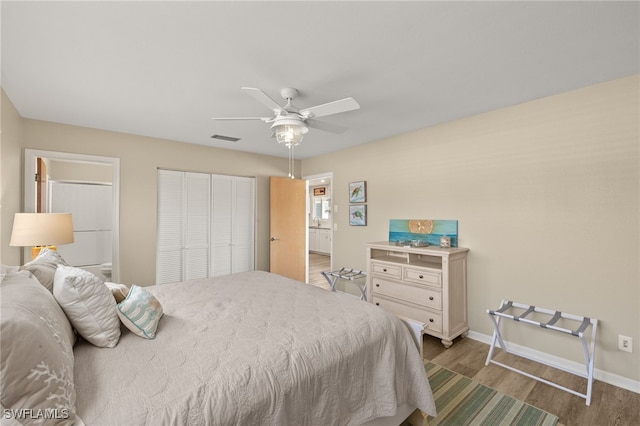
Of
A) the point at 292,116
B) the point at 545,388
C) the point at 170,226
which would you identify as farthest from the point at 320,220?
the point at 545,388

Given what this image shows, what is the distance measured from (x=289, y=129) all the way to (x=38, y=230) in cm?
240

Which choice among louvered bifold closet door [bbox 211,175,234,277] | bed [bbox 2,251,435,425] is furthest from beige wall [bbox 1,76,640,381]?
bed [bbox 2,251,435,425]

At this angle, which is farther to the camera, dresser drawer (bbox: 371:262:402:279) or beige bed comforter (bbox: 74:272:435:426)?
dresser drawer (bbox: 371:262:402:279)

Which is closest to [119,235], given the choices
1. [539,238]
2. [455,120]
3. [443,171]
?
[443,171]

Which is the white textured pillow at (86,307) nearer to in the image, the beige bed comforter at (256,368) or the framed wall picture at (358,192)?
the beige bed comforter at (256,368)

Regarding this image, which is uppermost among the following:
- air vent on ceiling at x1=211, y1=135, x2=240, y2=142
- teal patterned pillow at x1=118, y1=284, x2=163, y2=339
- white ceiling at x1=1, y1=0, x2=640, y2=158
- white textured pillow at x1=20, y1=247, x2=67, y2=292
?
white ceiling at x1=1, y1=0, x2=640, y2=158

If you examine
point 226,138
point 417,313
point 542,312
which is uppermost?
point 226,138

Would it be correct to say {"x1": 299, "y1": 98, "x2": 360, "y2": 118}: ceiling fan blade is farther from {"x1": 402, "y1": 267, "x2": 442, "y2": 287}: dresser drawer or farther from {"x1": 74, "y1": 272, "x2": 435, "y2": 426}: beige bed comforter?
{"x1": 402, "y1": 267, "x2": 442, "y2": 287}: dresser drawer

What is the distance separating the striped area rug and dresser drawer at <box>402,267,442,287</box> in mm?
917

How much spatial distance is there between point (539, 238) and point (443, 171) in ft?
3.96

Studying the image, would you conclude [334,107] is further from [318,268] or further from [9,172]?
[318,268]

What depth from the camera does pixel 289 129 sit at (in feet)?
7.79

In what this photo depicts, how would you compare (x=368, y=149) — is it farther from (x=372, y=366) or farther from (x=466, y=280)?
(x=372, y=366)

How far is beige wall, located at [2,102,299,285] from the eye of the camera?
2984 mm
